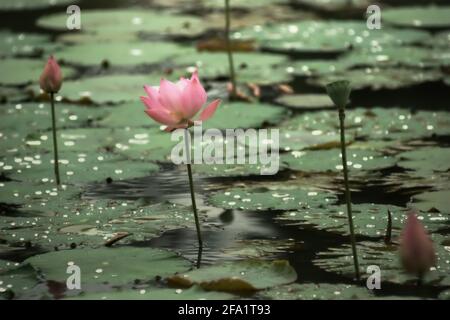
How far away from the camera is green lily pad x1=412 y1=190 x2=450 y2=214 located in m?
3.47

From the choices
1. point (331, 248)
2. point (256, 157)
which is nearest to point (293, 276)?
point (331, 248)

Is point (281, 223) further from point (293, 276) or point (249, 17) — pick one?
point (249, 17)

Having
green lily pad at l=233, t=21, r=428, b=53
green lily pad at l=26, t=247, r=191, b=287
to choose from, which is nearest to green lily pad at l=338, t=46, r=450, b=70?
green lily pad at l=233, t=21, r=428, b=53

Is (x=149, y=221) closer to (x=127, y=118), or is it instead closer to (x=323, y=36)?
(x=127, y=118)

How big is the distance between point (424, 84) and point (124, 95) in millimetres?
1346

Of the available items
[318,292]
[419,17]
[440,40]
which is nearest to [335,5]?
[419,17]

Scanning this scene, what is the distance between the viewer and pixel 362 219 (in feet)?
11.1

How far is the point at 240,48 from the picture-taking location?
19.5 feet

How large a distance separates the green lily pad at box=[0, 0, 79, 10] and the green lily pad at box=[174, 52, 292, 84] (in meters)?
1.85

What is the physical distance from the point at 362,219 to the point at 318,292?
2.03ft

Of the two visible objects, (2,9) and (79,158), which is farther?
(2,9)

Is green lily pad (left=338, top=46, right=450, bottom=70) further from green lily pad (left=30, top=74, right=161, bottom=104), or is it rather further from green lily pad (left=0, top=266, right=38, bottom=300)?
green lily pad (left=0, top=266, right=38, bottom=300)

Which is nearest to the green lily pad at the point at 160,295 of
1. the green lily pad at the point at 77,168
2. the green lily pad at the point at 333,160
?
the green lily pad at the point at 77,168

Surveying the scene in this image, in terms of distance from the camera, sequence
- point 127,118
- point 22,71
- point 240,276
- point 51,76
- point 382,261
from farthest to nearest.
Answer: point 22,71, point 127,118, point 51,76, point 382,261, point 240,276
